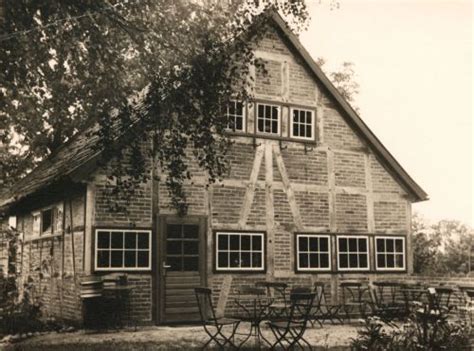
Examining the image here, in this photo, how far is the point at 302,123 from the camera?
1511 centimetres

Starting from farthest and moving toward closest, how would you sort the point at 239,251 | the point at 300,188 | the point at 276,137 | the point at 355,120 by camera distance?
the point at 355,120, the point at 300,188, the point at 276,137, the point at 239,251

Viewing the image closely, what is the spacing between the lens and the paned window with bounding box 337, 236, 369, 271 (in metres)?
15.1

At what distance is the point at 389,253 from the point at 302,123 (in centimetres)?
381

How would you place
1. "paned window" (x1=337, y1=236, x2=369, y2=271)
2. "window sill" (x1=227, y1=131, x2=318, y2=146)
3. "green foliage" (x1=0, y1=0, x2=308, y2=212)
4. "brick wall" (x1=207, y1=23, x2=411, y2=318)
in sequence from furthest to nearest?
"paned window" (x1=337, y1=236, x2=369, y2=271), "window sill" (x1=227, y1=131, x2=318, y2=146), "brick wall" (x1=207, y1=23, x2=411, y2=318), "green foliage" (x1=0, y1=0, x2=308, y2=212)

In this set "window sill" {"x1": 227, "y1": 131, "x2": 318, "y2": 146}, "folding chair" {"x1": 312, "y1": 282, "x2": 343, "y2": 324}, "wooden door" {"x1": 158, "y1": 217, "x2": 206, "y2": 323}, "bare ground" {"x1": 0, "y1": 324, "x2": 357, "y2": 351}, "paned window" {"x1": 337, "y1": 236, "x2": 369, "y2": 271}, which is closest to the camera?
"bare ground" {"x1": 0, "y1": 324, "x2": 357, "y2": 351}

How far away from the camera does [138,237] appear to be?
12.8m

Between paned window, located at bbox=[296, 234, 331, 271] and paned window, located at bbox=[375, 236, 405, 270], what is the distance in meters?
1.38

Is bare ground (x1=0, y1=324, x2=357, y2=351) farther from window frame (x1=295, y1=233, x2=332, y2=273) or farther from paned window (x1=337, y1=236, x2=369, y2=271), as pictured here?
paned window (x1=337, y1=236, x2=369, y2=271)

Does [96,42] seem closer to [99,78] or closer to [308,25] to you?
[99,78]

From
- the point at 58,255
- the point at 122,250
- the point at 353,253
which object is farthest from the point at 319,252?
the point at 58,255

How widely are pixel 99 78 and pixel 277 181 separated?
568cm

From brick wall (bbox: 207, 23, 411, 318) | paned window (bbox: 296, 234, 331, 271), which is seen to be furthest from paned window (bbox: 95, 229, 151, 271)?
paned window (bbox: 296, 234, 331, 271)

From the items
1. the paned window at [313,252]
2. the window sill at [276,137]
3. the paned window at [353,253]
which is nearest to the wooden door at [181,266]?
the window sill at [276,137]

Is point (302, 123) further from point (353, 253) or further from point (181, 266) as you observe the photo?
point (181, 266)
